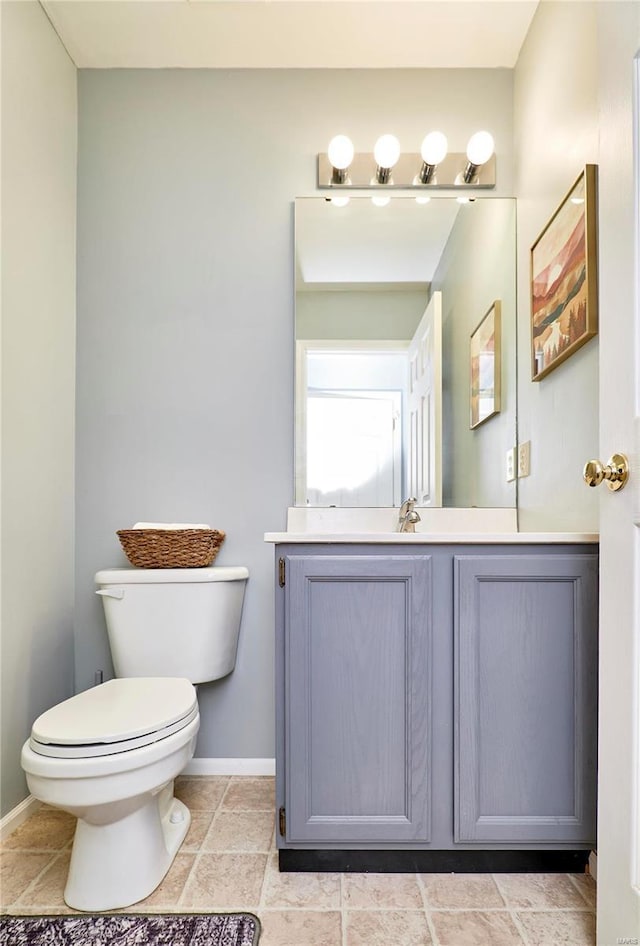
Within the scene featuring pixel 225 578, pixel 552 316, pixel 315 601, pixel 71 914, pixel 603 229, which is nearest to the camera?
pixel 603 229

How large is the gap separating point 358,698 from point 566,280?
1178 millimetres

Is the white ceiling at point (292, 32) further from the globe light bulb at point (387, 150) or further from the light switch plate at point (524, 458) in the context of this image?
the light switch plate at point (524, 458)

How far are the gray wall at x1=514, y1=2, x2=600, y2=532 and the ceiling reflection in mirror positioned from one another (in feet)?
0.37

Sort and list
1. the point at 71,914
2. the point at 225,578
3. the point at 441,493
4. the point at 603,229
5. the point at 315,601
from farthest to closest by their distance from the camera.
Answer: the point at 441,493 → the point at 225,578 → the point at 315,601 → the point at 71,914 → the point at 603,229

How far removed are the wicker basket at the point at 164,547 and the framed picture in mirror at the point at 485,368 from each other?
974mm

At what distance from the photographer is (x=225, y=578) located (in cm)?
197

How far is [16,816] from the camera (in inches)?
70.2

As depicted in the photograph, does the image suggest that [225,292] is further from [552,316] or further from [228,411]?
[552,316]

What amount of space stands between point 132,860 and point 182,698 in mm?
Result: 352

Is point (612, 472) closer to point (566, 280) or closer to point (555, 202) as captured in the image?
point (566, 280)

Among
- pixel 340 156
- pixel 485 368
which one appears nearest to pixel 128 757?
pixel 485 368

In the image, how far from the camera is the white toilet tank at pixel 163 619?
1.91 m

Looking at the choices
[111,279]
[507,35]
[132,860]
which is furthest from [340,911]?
[507,35]

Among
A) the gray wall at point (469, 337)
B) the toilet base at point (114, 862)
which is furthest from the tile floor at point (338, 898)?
the gray wall at point (469, 337)
